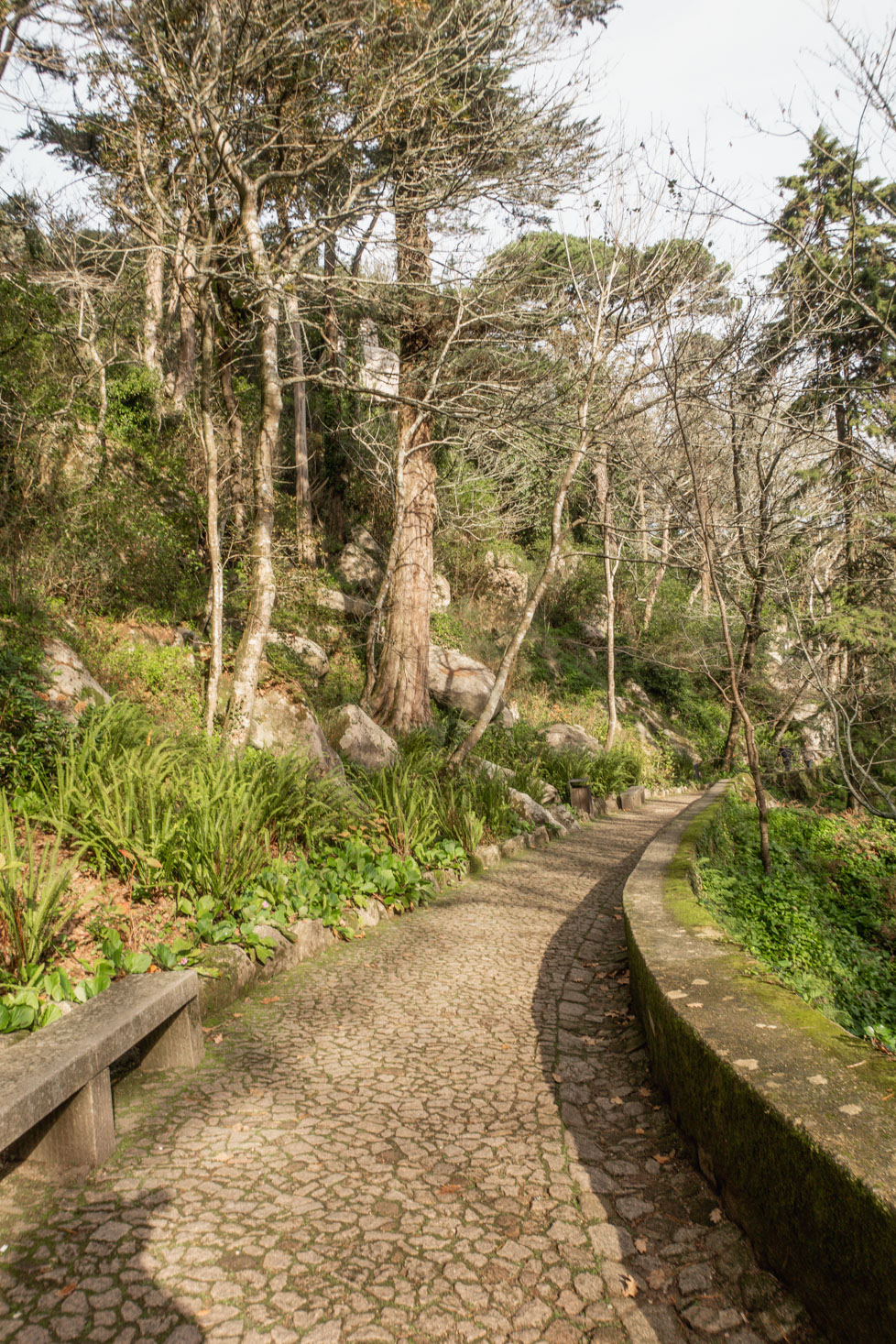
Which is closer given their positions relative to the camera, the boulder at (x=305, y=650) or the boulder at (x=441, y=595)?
the boulder at (x=305, y=650)

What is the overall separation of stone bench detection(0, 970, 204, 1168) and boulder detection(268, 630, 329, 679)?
324 inches

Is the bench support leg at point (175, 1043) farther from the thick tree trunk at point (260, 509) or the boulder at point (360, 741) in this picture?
the boulder at point (360, 741)

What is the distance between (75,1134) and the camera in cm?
219

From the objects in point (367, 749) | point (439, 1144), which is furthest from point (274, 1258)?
point (367, 749)

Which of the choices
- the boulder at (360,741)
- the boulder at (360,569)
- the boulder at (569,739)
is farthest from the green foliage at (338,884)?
the boulder at (360,569)

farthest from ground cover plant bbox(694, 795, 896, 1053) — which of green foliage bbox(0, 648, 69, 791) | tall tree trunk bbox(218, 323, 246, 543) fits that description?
tall tree trunk bbox(218, 323, 246, 543)

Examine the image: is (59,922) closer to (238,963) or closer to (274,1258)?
(238,963)

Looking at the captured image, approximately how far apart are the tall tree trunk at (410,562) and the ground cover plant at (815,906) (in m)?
4.23

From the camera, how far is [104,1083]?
88.8 inches

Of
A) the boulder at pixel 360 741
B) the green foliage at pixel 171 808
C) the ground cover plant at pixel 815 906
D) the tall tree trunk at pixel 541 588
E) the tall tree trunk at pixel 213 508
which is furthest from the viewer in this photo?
the tall tree trunk at pixel 541 588

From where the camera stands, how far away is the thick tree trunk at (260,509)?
688 centimetres

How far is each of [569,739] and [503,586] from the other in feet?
17.1

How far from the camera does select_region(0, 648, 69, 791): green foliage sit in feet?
14.9

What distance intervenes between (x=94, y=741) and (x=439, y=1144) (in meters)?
3.46
